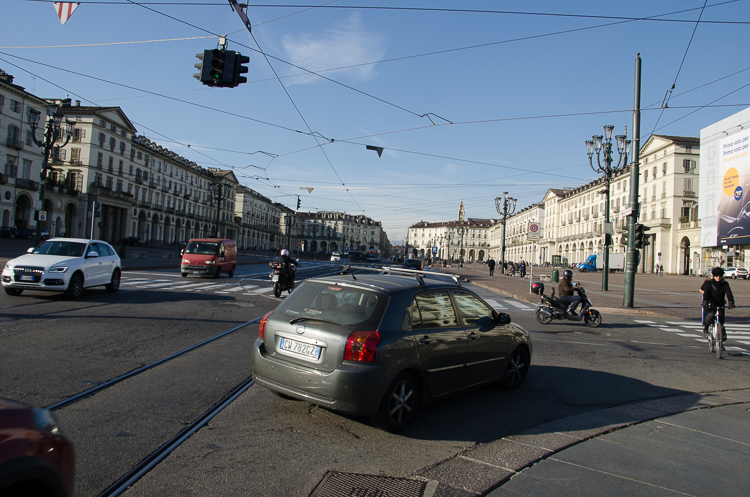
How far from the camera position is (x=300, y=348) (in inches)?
181

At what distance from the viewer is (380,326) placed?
4.46m

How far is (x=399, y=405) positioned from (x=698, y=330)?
40.3ft

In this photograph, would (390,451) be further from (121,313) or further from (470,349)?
(121,313)

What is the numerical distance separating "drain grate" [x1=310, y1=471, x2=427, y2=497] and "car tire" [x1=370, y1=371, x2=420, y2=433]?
2.68 feet

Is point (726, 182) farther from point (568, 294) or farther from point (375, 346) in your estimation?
point (375, 346)

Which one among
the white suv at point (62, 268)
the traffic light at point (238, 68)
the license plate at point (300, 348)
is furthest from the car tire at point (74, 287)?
the license plate at point (300, 348)

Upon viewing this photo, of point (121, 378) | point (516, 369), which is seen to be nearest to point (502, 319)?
point (516, 369)

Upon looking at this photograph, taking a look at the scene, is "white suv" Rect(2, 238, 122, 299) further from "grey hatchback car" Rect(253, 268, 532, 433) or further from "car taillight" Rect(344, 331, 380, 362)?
"car taillight" Rect(344, 331, 380, 362)

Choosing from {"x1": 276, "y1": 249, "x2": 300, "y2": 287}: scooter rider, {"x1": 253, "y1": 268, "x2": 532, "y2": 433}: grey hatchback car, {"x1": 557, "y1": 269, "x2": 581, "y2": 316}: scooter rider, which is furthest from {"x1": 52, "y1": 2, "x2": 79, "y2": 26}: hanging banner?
{"x1": 557, "y1": 269, "x2": 581, "y2": 316}: scooter rider

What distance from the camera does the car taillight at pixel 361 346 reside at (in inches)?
169

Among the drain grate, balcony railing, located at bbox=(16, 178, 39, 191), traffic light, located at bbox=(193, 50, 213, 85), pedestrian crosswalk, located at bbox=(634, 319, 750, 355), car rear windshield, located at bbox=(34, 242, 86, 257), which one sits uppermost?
balcony railing, located at bbox=(16, 178, 39, 191)

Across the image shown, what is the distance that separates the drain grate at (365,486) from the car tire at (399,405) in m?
0.82

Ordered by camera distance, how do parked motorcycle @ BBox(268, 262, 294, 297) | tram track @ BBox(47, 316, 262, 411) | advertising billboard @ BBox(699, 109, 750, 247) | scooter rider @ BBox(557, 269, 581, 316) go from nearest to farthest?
tram track @ BBox(47, 316, 262, 411) < scooter rider @ BBox(557, 269, 581, 316) < parked motorcycle @ BBox(268, 262, 294, 297) < advertising billboard @ BBox(699, 109, 750, 247)

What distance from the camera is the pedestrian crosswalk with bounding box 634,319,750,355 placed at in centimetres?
1143
